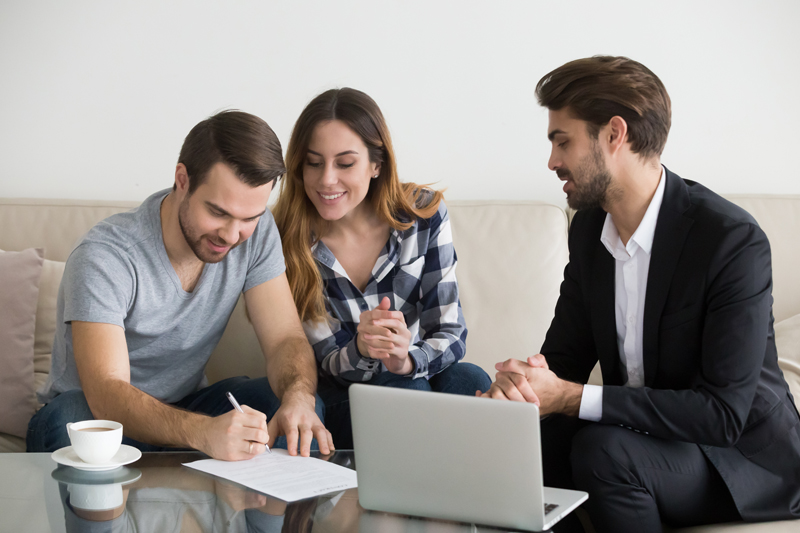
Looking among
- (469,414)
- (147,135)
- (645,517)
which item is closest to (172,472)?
(469,414)

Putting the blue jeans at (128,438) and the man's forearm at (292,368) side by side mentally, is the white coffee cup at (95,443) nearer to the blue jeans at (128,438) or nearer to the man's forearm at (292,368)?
the blue jeans at (128,438)

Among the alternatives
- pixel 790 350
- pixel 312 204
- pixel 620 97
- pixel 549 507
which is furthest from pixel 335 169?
pixel 790 350

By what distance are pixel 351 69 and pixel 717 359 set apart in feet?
5.03

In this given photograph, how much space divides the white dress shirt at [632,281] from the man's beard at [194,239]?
834 mm

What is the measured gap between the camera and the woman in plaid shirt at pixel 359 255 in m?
1.76

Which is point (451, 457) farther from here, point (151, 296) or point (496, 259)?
point (496, 259)

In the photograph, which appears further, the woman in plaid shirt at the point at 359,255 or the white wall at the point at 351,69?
the white wall at the point at 351,69

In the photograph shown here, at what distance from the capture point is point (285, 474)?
1174 millimetres

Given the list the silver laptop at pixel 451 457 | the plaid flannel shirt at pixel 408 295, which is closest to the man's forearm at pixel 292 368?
the plaid flannel shirt at pixel 408 295

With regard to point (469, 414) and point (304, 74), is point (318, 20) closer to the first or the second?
point (304, 74)

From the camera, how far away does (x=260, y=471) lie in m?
1.18

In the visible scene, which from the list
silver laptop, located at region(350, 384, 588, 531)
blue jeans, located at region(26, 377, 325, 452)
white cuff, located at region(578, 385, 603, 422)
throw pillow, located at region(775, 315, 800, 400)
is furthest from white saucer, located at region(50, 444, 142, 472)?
throw pillow, located at region(775, 315, 800, 400)

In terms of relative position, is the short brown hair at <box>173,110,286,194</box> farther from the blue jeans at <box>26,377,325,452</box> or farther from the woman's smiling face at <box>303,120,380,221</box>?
the blue jeans at <box>26,377,325,452</box>

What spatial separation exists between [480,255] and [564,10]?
894 mm
